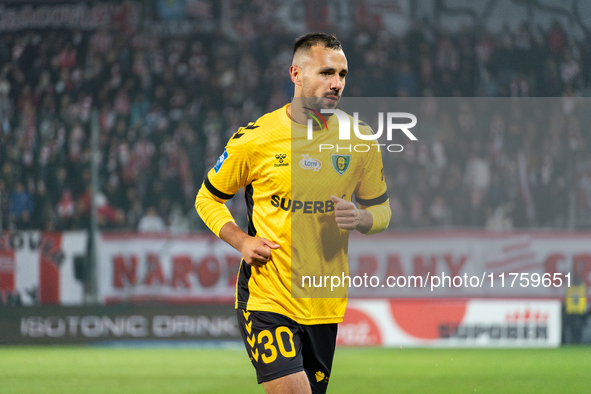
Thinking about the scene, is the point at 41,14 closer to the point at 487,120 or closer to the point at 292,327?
the point at 487,120

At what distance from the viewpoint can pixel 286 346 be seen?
312cm

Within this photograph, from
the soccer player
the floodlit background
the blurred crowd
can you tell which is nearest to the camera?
the soccer player

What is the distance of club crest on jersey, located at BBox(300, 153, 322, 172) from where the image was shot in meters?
3.35

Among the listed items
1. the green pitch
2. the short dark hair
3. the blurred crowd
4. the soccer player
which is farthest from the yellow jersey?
the blurred crowd

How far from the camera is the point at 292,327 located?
3.20m

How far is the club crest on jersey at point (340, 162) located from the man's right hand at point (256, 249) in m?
0.49

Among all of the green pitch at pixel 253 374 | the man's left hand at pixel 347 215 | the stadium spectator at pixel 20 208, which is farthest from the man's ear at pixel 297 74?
the stadium spectator at pixel 20 208

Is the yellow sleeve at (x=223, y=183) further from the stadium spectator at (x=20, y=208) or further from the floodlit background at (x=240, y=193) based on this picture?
the stadium spectator at (x=20, y=208)

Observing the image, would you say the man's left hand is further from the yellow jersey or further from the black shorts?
the black shorts

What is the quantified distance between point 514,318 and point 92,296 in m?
5.41

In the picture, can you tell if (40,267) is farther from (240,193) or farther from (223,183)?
(223,183)

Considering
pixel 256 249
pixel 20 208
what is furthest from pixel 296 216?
pixel 20 208

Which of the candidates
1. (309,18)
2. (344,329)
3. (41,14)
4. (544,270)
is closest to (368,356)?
(344,329)

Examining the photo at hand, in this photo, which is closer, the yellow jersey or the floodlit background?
the yellow jersey
